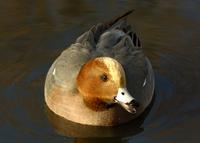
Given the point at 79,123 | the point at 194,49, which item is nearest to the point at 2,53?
the point at 79,123

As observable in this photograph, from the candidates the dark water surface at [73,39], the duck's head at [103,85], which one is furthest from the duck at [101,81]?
the dark water surface at [73,39]

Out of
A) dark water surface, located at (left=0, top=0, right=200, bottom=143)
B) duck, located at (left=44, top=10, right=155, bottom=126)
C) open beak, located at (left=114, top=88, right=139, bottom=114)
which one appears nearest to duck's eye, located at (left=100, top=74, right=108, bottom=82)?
duck, located at (left=44, top=10, right=155, bottom=126)

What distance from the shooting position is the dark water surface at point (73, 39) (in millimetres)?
6840

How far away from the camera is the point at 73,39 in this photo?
28.1 ft

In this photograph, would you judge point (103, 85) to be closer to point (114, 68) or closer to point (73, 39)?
point (114, 68)

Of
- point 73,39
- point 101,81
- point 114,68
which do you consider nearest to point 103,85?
point 101,81

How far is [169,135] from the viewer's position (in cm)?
675

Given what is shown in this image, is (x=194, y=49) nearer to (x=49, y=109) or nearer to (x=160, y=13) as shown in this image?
(x=160, y=13)

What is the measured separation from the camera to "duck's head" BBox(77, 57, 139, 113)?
6.38m

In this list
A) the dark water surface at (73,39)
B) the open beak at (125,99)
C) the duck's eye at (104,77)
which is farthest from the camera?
the dark water surface at (73,39)

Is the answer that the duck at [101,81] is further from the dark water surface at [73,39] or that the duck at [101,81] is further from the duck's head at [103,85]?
the dark water surface at [73,39]

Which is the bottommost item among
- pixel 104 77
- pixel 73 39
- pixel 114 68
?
pixel 73 39

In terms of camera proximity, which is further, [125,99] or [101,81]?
[101,81]

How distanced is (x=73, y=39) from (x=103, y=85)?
7.06ft
